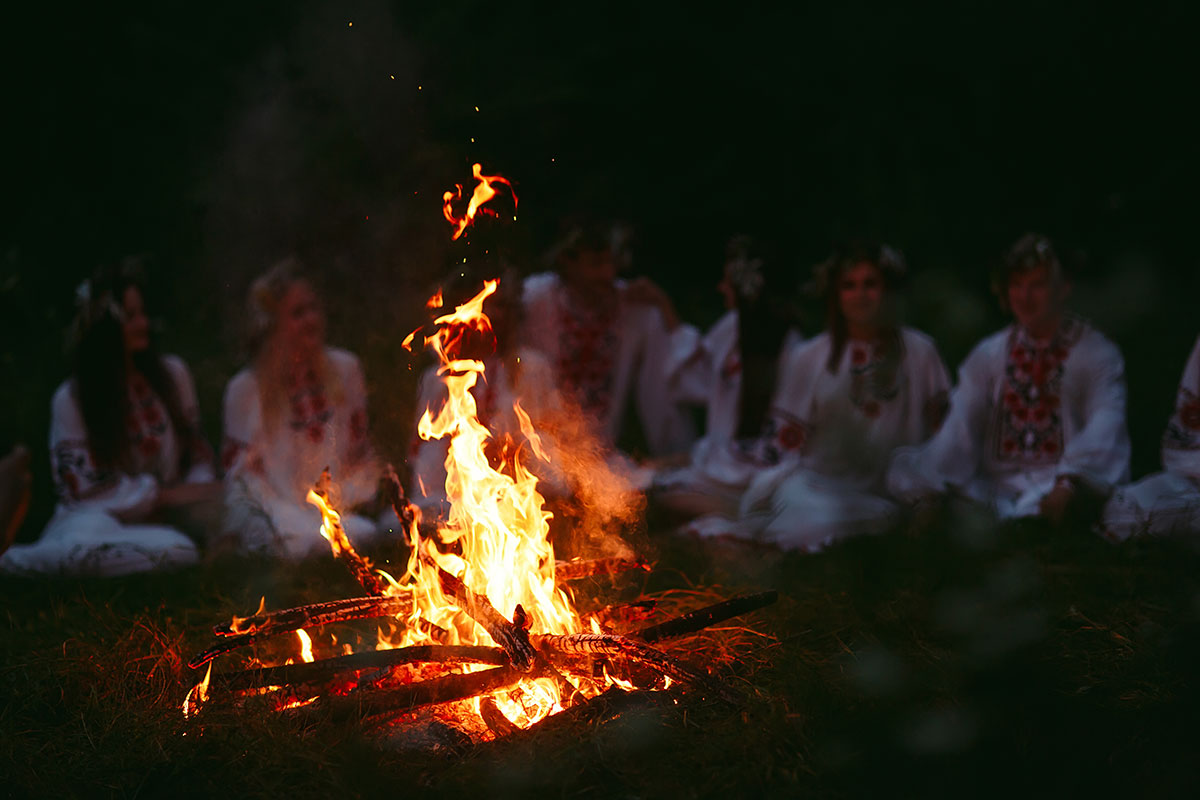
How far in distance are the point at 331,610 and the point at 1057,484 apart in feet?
12.3

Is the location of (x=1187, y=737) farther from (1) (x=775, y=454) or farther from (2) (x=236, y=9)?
(2) (x=236, y=9)

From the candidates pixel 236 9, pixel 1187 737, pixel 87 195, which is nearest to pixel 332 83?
pixel 236 9

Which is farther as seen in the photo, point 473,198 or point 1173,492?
point 1173,492

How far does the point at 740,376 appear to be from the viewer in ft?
23.3

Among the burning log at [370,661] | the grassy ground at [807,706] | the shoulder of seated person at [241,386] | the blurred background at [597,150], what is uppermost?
the blurred background at [597,150]

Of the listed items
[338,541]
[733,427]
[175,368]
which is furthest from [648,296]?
[338,541]

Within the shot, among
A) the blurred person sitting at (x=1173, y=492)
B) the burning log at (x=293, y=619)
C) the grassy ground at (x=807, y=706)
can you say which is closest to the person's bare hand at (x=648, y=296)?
the grassy ground at (x=807, y=706)

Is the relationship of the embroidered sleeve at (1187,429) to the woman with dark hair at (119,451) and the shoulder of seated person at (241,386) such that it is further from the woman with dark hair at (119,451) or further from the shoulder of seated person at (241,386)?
the woman with dark hair at (119,451)

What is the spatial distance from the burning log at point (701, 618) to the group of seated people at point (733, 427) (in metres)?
1.82

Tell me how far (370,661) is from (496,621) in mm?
418

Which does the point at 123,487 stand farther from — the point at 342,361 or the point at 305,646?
the point at 305,646

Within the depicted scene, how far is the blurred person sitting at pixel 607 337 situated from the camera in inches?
288

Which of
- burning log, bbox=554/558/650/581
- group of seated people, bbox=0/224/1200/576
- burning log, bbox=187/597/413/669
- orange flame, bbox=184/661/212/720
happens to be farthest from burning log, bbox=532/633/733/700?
group of seated people, bbox=0/224/1200/576

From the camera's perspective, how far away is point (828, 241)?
431 inches
